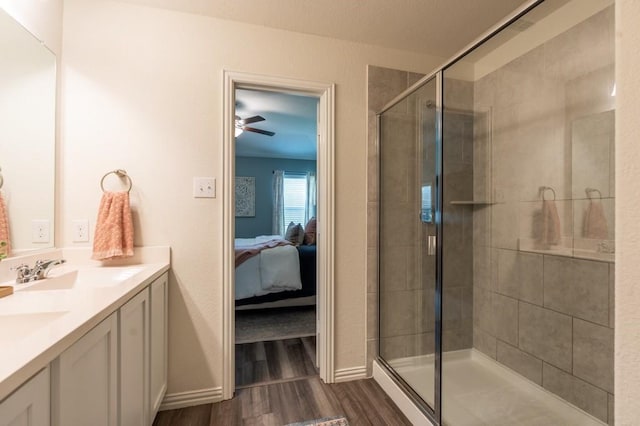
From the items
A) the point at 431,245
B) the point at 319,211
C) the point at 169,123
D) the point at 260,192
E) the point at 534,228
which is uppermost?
the point at 169,123

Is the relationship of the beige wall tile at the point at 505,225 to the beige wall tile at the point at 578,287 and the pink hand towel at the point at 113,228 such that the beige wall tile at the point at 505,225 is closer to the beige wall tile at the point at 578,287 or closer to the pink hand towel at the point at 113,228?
the beige wall tile at the point at 578,287

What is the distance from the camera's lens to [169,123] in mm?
1722

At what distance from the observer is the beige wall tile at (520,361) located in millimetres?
1813

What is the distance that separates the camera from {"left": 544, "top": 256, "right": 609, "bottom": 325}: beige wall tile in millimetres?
1489

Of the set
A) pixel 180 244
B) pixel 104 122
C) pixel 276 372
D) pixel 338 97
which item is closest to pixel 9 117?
pixel 104 122

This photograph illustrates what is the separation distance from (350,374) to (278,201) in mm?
4431

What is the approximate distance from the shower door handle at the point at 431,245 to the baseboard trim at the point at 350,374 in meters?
0.94

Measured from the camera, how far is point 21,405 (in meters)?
0.57

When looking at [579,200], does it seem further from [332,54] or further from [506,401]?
[332,54]

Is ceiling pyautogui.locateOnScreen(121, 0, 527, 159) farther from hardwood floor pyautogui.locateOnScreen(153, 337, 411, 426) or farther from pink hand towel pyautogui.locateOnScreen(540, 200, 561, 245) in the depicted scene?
hardwood floor pyautogui.locateOnScreen(153, 337, 411, 426)

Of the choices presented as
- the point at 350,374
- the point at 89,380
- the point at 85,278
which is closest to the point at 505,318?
the point at 350,374

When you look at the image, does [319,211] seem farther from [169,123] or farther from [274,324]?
[274,324]

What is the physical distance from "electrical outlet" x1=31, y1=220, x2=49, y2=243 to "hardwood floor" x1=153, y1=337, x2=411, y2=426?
1.14 meters
